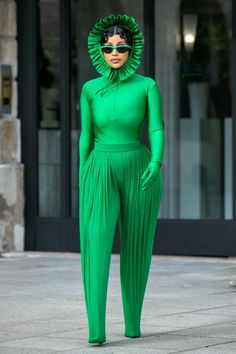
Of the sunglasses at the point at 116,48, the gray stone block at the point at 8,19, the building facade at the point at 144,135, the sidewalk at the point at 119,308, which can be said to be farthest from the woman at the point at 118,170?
the gray stone block at the point at 8,19

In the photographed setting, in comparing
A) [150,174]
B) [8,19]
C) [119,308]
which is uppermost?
[8,19]

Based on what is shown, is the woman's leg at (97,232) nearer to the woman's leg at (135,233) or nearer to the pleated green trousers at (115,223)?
the pleated green trousers at (115,223)

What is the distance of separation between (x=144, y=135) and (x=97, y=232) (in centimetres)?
653

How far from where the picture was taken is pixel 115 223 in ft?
26.6

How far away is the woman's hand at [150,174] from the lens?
793 centimetres

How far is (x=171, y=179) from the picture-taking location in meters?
14.5

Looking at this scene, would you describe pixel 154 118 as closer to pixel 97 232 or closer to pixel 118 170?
pixel 118 170

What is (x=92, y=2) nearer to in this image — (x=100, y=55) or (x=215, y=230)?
(x=215, y=230)

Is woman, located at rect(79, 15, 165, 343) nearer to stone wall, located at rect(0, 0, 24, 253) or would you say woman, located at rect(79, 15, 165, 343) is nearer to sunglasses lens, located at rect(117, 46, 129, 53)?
sunglasses lens, located at rect(117, 46, 129, 53)

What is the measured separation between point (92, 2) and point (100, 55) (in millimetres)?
6552


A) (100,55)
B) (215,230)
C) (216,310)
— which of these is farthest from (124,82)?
(215,230)

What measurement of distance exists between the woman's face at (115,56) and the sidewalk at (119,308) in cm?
185

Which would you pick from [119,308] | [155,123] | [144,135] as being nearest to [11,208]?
[144,135]

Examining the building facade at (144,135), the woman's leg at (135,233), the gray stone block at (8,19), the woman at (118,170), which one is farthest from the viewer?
the gray stone block at (8,19)
